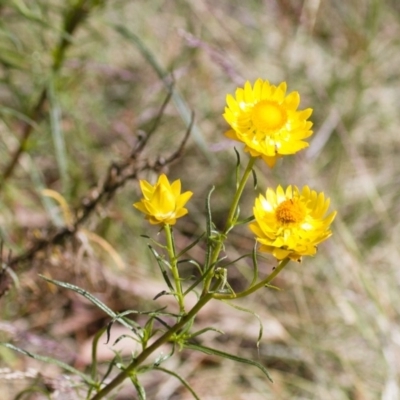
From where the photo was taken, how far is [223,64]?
1443 mm

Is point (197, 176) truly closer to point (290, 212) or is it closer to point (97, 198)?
point (97, 198)

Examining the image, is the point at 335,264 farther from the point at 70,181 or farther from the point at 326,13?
the point at 326,13

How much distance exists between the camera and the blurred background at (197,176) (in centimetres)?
148

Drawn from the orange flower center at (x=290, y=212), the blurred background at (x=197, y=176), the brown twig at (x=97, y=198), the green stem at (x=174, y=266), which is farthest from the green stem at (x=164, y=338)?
the brown twig at (x=97, y=198)

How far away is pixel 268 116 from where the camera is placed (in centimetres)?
85

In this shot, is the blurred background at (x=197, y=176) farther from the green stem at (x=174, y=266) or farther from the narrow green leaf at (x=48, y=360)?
the green stem at (x=174, y=266)

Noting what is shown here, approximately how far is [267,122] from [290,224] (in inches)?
5.6

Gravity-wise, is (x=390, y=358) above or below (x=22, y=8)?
below

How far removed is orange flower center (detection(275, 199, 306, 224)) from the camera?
79cm

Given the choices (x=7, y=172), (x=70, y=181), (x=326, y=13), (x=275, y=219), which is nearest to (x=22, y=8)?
(x=7, y=172)

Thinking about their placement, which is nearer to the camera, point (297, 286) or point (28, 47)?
point (297, 286)

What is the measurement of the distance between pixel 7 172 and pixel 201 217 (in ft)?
2.32

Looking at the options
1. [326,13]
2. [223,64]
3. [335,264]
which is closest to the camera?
[223,64]

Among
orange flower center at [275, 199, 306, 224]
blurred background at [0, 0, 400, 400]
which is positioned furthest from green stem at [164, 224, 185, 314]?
blurred background at [0, 0, 400, 400]
